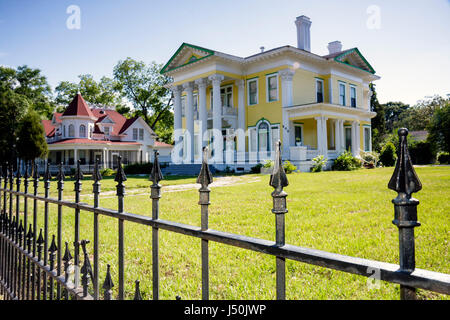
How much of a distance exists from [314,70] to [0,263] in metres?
26.1

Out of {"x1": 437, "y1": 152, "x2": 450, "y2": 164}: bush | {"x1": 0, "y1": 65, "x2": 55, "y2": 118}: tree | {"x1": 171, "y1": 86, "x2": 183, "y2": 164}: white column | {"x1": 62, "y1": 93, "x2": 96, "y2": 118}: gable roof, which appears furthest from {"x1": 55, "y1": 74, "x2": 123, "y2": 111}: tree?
{"x1": 437, "y1": 152, "x2": 450, "y2": 164}: bush

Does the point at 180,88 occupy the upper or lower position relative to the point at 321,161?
upper

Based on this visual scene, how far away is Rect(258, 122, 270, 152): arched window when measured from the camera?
25688mm

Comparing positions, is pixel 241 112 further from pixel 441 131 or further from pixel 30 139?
pixel 30 139

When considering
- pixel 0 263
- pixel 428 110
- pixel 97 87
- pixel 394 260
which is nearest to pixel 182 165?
pixel 0 263

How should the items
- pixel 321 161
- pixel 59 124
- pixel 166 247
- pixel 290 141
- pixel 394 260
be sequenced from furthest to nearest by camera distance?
pixel 59 124, pixel 290 141, pixel 321 161, pixel 166 247, pixel 394 260

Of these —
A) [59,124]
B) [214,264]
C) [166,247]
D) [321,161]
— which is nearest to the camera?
[214,264]

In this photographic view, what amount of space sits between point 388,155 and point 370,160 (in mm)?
1257

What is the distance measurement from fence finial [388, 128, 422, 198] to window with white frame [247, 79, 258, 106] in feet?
85.0

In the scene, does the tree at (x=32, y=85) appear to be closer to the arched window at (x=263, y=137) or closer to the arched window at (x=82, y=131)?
the arched window at (x=82, y=131)

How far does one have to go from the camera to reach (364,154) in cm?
2538

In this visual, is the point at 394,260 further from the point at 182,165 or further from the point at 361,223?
the point at 182,165

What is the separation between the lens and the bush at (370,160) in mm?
23453

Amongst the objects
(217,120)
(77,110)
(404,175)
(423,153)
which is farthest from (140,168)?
(404,175)
